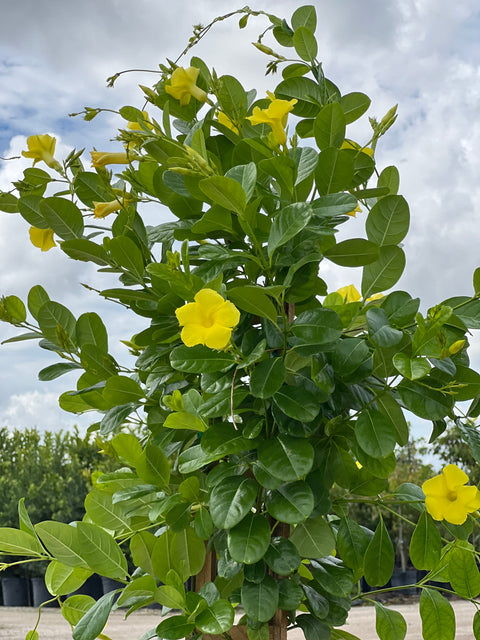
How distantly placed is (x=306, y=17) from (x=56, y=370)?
31.6 inches

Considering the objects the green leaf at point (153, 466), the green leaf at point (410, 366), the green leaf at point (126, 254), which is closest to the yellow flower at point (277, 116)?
the green leaf at point (126, 254)

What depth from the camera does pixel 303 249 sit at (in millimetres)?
866

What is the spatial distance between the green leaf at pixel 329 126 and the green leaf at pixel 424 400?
1.23 feet

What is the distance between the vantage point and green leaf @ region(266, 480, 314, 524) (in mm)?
792

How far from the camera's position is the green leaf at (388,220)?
3.11 ft

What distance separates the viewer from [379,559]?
0.90 meters

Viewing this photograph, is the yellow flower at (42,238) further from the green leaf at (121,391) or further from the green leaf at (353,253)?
the green leaf at (353,253)

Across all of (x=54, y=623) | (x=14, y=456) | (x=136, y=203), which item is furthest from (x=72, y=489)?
(x=136, y=203)

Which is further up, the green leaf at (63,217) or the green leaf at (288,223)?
the green leaf at (63,217)

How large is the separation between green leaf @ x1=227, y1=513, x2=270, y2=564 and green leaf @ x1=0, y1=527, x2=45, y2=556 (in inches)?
14.8

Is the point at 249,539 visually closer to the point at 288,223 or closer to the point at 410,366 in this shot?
the point at 410,366

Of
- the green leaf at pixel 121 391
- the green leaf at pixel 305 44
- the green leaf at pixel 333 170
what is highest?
the green leaf at pixel 305 44

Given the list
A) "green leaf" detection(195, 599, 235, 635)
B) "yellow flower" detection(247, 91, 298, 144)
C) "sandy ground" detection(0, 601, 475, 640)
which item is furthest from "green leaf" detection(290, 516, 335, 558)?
"sandy ground" detection(0, 601, 475, 640)

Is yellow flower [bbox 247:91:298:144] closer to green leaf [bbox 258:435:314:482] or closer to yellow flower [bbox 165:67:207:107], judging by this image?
yellow flower [bbox 165:67:207:107]
